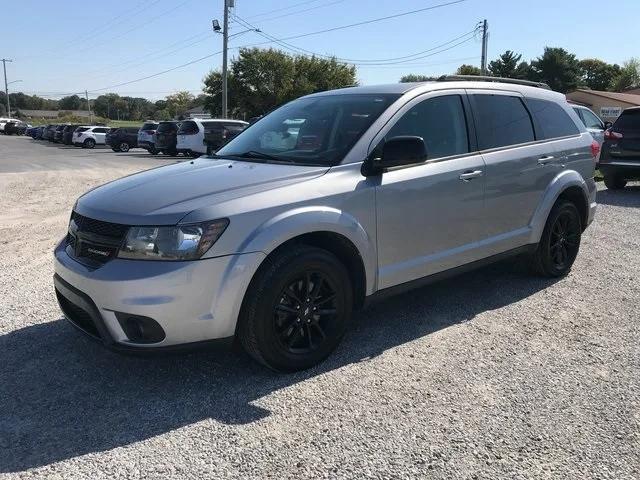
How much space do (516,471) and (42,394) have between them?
2.63 m

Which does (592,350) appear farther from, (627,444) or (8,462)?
(8,462)

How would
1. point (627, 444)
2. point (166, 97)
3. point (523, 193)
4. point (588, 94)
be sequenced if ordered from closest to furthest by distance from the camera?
point (627, 444) → point (523, 193) → point (588, 94) → point (166, 97)

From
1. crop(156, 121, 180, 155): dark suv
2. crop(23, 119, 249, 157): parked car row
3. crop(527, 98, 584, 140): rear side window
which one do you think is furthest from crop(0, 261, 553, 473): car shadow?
crop(156, 121, 180, 155): dark suv

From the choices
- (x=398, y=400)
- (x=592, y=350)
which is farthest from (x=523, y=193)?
(x=398, y=400)

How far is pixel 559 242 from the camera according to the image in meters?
5.66

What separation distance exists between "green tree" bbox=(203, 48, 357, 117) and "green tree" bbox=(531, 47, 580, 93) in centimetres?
2748

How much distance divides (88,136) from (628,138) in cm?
3369

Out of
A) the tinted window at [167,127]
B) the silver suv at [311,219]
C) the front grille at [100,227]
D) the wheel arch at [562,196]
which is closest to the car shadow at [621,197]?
the wheel arch at [562,196]

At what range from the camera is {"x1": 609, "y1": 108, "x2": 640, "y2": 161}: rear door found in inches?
454

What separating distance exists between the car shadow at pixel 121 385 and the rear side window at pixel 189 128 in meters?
19.3

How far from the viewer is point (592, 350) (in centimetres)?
404

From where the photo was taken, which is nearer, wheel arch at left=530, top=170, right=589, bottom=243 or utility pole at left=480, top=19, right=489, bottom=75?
wheel arch at left=530, top=170, right=589, bottom=243

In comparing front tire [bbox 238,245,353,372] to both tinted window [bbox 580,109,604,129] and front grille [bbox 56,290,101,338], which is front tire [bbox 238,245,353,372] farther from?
tinted window [bbox 580,109,604,129]

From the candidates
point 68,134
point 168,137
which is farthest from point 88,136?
point 168,137
